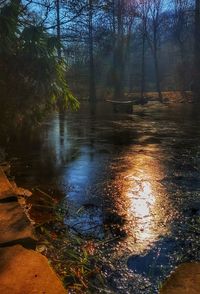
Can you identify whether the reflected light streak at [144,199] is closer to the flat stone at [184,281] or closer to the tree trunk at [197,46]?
the flat stone at [184,281]

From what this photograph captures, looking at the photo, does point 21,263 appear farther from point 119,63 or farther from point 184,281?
point 119,63

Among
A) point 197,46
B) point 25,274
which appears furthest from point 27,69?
point 197,46

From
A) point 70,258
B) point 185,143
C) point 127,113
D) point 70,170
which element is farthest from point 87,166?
point 127,113

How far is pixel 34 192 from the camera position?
6527mm

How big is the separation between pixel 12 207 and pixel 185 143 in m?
7.69

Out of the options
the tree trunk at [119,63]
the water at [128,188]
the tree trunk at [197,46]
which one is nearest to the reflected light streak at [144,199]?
the water at [128,188]

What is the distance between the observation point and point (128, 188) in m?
6.69

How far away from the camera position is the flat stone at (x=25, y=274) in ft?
9.25

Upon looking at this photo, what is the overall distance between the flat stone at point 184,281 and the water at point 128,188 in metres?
0.09

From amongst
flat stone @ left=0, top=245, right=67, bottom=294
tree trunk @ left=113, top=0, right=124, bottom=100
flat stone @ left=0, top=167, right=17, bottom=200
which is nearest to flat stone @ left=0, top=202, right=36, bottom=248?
flat stone @ left=0, top=245, right=67, bottom=294

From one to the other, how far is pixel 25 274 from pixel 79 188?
3.80 m

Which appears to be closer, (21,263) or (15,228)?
(21,263)

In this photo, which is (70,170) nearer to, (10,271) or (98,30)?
(10,271)

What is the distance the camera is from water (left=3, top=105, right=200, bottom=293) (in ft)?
13.5
